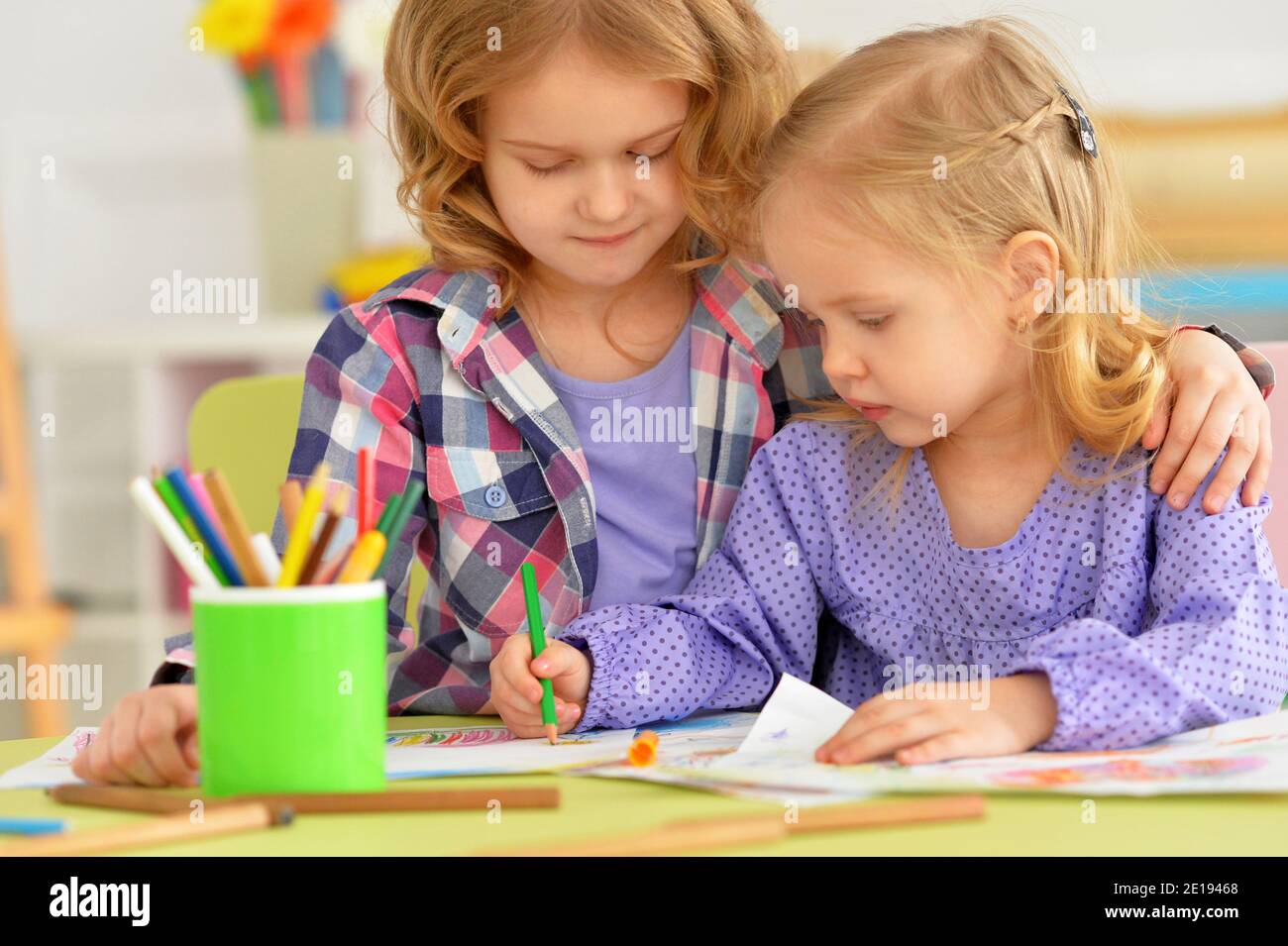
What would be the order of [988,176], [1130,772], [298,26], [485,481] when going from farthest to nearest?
1. [298,26]
2. [485,481]
3. [988,176]
4. [1130,772]

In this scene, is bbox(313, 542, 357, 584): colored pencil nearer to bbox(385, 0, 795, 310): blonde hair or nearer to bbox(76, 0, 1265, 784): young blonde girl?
bbox(76, 0, 1265, 784): young blonde girl

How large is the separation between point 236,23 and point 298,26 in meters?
0.10

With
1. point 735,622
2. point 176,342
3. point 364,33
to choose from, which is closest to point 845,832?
point 735,622

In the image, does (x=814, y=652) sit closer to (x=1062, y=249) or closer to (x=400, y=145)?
(x=1062, y=249)

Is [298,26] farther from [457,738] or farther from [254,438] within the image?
[457,738]

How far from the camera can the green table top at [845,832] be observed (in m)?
0.53

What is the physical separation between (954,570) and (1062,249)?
0.65 feet

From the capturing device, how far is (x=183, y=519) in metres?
0.62

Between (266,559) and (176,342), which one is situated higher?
(176,342)

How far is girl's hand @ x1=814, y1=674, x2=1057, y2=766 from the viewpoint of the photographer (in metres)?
0.66

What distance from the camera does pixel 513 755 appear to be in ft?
2.38

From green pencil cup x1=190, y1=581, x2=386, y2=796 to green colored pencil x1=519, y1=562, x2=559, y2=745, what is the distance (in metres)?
0.16
